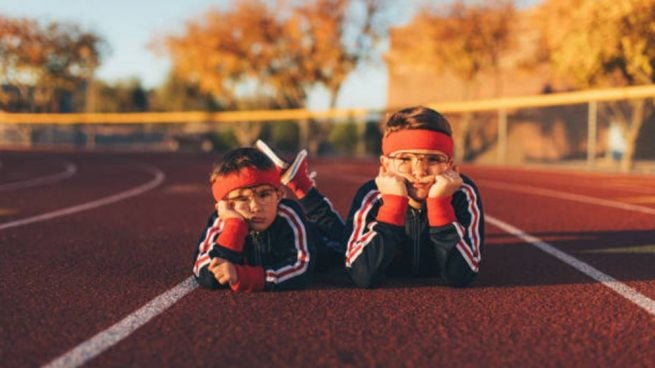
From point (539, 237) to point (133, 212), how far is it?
199 inches

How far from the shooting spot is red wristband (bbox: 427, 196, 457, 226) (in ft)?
13.3

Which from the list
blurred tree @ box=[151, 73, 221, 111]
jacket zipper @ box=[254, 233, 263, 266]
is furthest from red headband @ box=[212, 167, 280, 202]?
blurred tree @ box=[151, 73, 221, 111]

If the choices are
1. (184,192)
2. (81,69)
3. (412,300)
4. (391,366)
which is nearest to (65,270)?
(412,300)

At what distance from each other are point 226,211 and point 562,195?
28.4 feet

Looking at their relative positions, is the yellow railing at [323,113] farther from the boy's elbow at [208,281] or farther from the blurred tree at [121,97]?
the blurred tree at [121,97]

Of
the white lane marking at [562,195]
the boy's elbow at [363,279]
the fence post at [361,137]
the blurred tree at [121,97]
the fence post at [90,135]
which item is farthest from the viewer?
the blurred tree at [121,97]

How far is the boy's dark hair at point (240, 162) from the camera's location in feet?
13.5

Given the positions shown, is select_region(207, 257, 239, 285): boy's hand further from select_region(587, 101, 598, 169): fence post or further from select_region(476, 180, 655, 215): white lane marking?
select_region(587, 101, 598, 169): fence post

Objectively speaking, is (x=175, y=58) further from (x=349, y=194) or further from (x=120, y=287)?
(x=120, y=287)

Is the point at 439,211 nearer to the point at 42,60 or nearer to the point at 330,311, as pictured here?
the point at 330,311

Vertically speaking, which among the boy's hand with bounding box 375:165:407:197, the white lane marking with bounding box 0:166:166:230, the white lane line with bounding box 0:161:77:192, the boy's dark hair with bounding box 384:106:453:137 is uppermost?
the boy's dark hair with bounding box 384:106:453:137

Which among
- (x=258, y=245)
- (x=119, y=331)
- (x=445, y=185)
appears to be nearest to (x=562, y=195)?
(x=445, y=185)

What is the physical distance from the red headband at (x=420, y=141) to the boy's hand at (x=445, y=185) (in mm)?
180

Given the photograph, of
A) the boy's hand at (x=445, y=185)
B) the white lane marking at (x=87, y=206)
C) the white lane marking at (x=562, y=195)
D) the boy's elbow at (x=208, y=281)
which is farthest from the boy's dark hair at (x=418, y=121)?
the white lane marking at (x=562, y=195)
